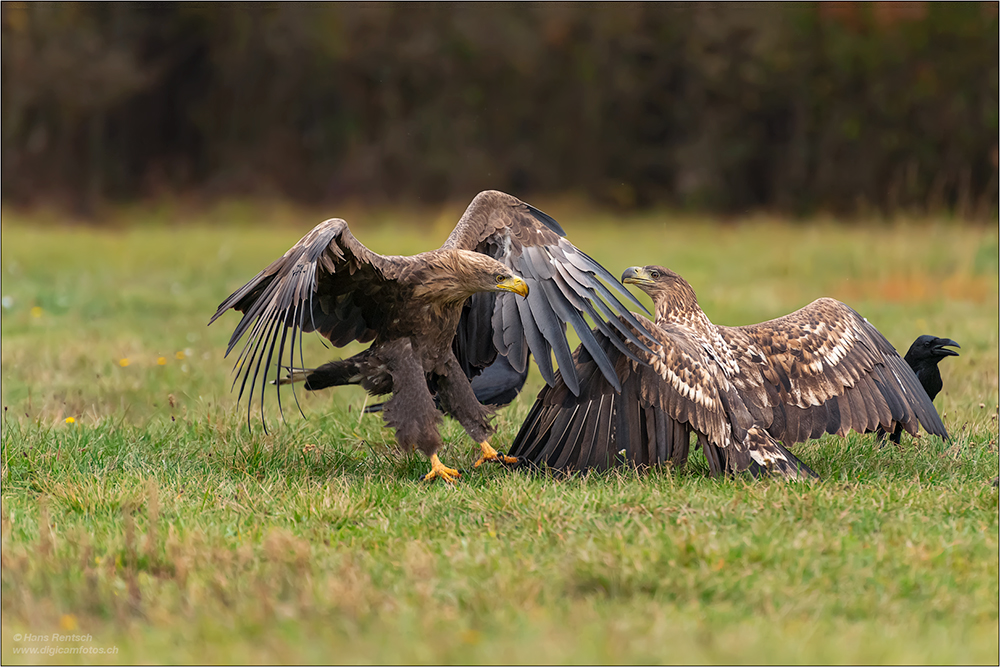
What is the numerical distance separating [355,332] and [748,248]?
1100 centimetres

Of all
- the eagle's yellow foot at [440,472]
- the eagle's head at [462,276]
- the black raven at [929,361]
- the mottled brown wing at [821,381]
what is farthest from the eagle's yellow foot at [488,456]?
the black raven at [929,361]

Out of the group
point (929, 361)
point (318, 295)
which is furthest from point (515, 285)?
point (929, 361)

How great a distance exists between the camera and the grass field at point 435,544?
2.98 meters

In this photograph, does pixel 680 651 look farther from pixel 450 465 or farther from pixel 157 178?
Result: pixel 157 178

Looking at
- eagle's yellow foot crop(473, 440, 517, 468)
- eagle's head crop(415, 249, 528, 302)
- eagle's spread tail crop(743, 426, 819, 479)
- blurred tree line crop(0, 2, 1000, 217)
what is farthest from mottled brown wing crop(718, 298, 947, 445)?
blurred tree line crop(0, 2, 1000, 217)

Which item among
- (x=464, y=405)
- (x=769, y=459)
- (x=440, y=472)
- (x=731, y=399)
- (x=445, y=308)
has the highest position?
(x=445, y=308)

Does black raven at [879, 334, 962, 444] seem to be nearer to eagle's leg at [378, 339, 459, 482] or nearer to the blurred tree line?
eagle's leg at [378, 339, 459, 482]

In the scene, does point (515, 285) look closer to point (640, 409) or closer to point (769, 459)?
point (640, 409)

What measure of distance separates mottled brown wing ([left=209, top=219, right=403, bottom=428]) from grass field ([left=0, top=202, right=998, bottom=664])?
651mm

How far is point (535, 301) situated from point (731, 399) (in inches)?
44.6

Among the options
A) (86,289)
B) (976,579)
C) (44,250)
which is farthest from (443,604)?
(44,250)

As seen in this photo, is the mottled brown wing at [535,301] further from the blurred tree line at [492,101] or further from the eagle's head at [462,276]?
the blurred tree line at [492,101]

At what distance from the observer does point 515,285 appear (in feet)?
16.3

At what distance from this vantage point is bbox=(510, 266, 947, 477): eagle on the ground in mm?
4613
